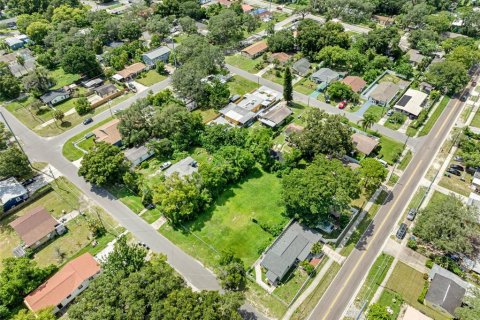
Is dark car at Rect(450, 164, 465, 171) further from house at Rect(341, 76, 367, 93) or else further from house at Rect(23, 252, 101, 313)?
house at Rect(23, 252, 101, 313)

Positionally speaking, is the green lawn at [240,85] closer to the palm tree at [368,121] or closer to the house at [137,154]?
the house at [137,154]

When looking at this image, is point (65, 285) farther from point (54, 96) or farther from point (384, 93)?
point (384, 93)

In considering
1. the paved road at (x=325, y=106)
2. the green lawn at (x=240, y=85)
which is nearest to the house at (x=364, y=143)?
the paved road at (x=325, y=106)

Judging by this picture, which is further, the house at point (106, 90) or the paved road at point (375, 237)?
the house at point (106, 90)

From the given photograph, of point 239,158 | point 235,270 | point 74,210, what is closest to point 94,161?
point 74,210

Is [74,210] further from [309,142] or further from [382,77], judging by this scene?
[382,77]

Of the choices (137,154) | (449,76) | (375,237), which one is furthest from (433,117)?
(137,154)
